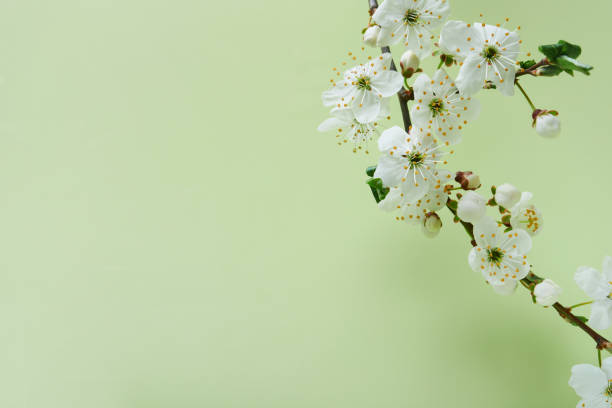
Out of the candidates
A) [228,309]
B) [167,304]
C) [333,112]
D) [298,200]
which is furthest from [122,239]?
[333,112]

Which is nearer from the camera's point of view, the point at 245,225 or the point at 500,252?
the point at 500,252

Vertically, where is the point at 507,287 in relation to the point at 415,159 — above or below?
below

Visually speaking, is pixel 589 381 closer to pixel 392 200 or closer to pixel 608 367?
pixel 608 367

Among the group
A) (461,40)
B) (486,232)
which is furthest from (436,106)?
(486,232)

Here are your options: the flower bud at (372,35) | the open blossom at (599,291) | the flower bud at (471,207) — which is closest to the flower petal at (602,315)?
the open blossom at (599,291)

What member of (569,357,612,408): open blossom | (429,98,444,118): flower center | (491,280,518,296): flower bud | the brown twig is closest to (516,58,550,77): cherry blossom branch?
the brown twig

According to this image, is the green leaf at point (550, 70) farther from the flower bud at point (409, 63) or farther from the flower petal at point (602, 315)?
the flower petal at point (602, 315)

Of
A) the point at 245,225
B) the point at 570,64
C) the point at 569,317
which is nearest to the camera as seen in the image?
the point at 570,64

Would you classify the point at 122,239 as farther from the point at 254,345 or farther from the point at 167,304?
the point at 254,345
